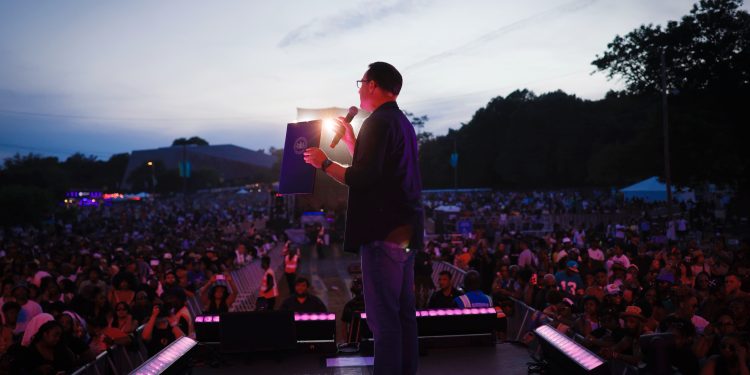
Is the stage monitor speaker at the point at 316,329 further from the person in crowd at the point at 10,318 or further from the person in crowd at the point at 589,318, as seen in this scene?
the person in crowd at the point at 10,318

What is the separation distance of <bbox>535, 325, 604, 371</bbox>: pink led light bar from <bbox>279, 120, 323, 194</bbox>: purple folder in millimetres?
1972

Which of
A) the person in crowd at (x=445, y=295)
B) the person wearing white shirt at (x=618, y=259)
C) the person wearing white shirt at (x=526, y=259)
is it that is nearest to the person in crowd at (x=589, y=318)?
the person in crowd at (x=445, y=295)

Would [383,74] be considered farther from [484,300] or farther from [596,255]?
[596,255]

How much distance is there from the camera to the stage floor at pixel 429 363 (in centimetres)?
486

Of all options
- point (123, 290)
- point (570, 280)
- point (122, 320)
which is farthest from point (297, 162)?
point (570, 280)

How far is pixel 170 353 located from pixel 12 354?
3.15 m

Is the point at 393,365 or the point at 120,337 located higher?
the point at 393,365

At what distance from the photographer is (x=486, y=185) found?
8319 cm

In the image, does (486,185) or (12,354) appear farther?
(486,185)

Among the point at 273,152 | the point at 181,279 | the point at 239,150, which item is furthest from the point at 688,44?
the point at 273,152

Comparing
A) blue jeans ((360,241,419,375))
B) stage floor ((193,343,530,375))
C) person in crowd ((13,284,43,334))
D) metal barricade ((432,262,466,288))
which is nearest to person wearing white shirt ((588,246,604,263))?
metal barricade ((432,262,466,288))

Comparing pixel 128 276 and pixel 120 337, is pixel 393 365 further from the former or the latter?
pixel 128 276

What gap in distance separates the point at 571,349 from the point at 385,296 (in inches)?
64.3

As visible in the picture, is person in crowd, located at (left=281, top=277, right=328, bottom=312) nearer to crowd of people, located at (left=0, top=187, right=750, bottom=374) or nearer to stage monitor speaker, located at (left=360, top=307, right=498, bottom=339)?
crowd of people, located at (left=0, top=187, right=750, bottom=374)
